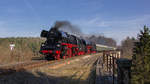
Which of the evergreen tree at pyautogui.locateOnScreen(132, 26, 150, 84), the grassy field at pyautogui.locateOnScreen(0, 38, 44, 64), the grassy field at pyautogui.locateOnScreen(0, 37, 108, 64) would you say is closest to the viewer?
the evergreen tree at pyautogui.locateOnScreen(132, 26, 150, 84)

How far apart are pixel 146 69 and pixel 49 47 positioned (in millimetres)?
17705

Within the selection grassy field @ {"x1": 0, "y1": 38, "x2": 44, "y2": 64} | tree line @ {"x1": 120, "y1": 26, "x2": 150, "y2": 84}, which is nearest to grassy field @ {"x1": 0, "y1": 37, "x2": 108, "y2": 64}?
grassy field @ {"x1": 0, "y1": 38, "x2": 44, "y2": 64}

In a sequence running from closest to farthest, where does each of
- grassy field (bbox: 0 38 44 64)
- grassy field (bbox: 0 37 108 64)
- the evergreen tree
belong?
1. the evergreen tree
2. grassy field (bbox: 0 37 108 64)
3. grassy field (bbox: 0 38 44 64)

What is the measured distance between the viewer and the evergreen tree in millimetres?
4305

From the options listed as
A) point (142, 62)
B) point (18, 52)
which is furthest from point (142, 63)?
point (18, 52)

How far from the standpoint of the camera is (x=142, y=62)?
4.38m

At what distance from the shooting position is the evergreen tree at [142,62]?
4305mm

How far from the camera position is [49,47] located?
21.4 m

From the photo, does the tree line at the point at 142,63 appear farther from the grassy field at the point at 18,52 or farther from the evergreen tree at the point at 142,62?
the grassy field at the point at 18,52

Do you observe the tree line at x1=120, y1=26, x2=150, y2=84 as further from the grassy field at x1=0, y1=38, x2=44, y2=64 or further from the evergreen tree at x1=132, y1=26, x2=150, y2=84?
the grassy field at x1=0, y1=38, x2=44, y2=64

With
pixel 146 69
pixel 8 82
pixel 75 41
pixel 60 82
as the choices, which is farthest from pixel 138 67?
pixel 75 41

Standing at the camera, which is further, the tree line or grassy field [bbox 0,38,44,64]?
grassy field [bbox 0,38,44,64]

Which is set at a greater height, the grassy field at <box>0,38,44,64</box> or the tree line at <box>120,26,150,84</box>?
the tree line at <box>120,26,150,84</box>

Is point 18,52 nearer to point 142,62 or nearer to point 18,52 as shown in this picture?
point 18,52
